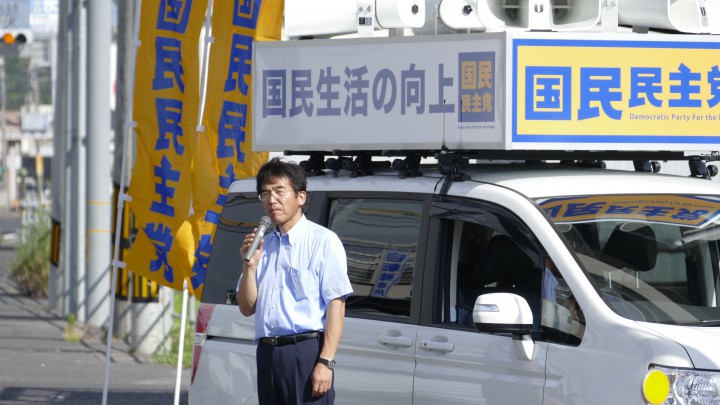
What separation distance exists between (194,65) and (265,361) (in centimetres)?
465

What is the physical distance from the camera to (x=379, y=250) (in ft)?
22.3

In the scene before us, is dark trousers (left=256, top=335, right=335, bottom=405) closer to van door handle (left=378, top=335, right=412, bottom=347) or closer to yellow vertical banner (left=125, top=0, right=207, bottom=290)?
van door handle (left=378, top=335, right=412, bottom=347)

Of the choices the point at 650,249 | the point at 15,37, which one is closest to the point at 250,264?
the point at 650,249

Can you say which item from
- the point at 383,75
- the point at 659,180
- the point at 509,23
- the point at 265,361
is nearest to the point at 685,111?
the point at 659,180

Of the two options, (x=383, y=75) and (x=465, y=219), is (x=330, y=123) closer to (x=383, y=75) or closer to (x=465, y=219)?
(x=383, y=75)

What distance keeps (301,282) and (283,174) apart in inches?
18.8

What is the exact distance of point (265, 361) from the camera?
613 centimetres

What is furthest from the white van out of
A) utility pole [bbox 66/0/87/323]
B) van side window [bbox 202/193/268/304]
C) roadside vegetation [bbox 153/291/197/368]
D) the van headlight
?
utility pole [bbox 66/0/87/323]

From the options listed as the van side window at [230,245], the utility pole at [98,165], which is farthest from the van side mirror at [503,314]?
the utility pole at [98,165]

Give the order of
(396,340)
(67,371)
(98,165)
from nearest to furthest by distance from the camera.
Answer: (396,340) → (67,371) → (98,165)

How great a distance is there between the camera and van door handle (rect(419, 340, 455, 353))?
6.22 m

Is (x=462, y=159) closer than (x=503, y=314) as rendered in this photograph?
No

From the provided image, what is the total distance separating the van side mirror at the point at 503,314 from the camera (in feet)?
18.5

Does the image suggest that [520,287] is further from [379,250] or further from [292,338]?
[292,338]
